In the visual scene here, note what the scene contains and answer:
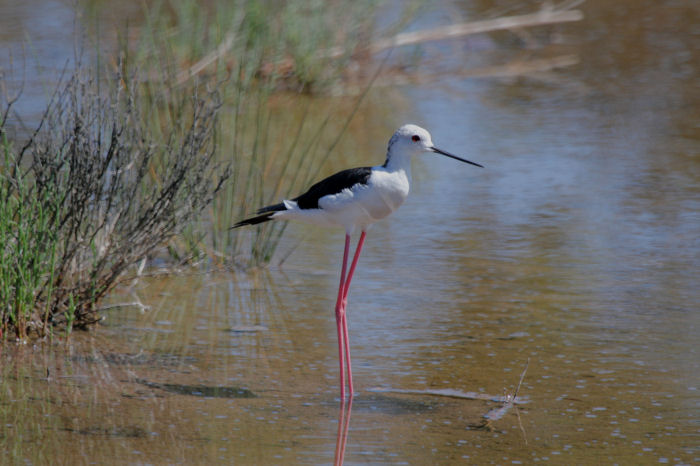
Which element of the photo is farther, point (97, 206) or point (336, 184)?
point (97, 206)

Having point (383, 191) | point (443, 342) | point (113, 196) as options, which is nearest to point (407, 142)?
point (383, 191)

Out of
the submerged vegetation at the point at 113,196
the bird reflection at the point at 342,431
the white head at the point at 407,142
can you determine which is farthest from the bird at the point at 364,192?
the submerged vegetation at the point at 113,196

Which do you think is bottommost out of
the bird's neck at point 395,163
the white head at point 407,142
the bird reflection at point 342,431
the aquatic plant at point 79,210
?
the bird reflection at point 342,431

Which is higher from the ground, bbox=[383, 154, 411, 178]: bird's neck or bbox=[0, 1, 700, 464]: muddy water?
bbox=[383, 154, 411, 178]: bird's neck

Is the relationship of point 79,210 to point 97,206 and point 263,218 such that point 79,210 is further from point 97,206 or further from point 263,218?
point 263,218

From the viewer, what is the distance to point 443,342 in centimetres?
536

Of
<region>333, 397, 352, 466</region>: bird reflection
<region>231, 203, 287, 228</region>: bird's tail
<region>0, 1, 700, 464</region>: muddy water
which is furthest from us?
<region>231, 203, 287, 228</region>: bird's tail

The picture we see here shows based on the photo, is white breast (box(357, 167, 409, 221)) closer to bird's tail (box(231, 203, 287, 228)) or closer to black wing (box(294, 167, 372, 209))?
black wing (box(294, 167, 372, 209))

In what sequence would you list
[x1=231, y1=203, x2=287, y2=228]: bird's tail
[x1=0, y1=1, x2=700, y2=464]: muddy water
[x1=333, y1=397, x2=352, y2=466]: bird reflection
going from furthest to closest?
[x1=231, y1=203, x2=287, y2=228]: bird's tail, [x1=0, y1=1, x2=700, y2=464]: muddy water, [x1=333, y1=397, x2=352, y2=466]: bird reflection

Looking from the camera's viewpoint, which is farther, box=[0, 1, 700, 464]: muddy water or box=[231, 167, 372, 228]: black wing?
box=[231, 167, 372, 228]: black wing

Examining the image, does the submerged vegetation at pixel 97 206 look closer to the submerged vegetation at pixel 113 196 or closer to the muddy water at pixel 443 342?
the submerged vegetation at pixel 113 196

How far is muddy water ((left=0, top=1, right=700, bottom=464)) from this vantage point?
4215 millimetres

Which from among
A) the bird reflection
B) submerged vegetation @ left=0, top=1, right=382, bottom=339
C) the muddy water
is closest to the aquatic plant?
submerged vegetation @ left=0, top=1, right=382, bottom=339

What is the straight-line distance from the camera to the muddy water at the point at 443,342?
421 centimetres
